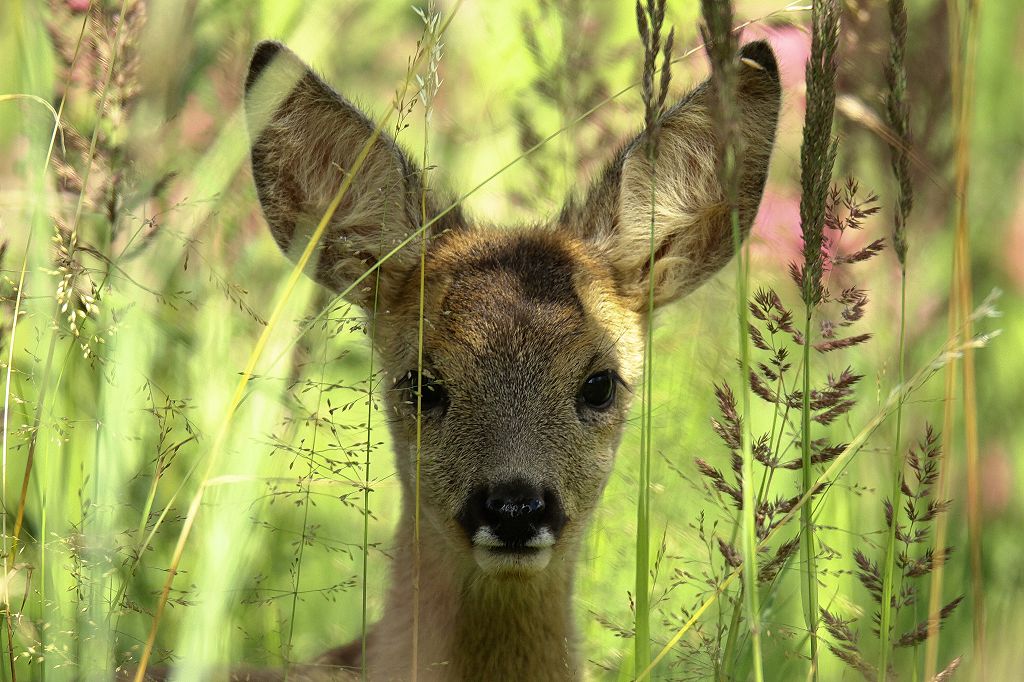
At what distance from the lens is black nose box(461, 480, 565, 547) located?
2932mm

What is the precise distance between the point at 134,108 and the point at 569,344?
4.96 ft

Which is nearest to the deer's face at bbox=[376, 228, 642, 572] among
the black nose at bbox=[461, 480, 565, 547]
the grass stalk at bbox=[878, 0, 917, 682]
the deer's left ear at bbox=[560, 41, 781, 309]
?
the black nose at bbox=[461, 480, 565, 547]

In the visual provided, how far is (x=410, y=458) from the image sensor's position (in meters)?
3.46

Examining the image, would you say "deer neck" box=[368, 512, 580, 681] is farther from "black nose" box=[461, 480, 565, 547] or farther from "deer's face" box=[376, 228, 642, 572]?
"black nose" box=[461, 480, 565, 547]

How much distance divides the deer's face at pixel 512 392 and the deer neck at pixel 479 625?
17cm

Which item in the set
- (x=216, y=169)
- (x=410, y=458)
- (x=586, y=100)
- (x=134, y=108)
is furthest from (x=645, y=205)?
(x=134, y=108)

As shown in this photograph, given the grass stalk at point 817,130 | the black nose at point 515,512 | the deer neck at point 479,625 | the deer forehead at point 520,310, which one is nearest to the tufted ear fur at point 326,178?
the deer forehead at point 520,310

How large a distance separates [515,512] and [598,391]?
27.7 inches

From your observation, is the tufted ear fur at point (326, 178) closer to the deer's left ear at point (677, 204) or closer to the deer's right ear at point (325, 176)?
the deer's right ear at point (325, 176)

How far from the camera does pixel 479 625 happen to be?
3.40m

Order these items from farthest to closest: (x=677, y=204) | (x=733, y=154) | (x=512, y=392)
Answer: (x=677, y=204), (x=512, y=392), (x=733, y=154)

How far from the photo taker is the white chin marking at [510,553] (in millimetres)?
2939

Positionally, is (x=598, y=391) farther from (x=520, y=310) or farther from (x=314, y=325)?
(x=314, y=325)

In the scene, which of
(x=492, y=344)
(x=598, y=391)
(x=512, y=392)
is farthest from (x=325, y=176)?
(x=598, y=391)
